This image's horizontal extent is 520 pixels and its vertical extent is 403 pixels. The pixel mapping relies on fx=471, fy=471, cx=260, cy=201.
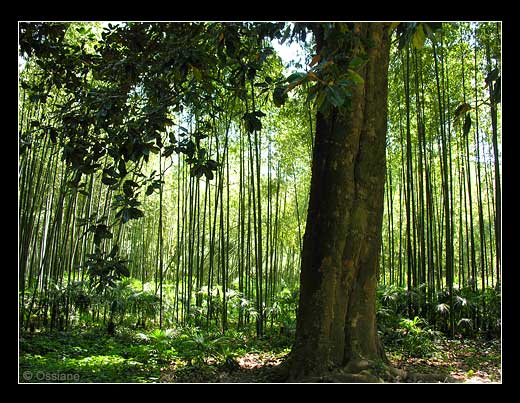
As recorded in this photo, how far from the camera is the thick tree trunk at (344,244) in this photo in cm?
289

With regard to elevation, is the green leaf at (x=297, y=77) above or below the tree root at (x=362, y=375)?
above

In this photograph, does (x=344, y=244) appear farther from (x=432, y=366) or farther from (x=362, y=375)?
Result: (x=432, y=366)

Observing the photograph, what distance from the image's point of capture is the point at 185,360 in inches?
159

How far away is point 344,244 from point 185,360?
1.93 meters

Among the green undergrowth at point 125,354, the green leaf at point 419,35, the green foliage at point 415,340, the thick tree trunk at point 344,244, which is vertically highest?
the green leaf at point 419,35

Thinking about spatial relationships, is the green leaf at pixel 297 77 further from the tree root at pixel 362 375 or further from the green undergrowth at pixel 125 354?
the green undergrowth at pixel 125 354

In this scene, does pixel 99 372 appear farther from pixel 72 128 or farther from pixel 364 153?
pixel 364 153

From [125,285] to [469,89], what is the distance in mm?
5514

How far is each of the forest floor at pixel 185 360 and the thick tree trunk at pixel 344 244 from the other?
0.43 meters

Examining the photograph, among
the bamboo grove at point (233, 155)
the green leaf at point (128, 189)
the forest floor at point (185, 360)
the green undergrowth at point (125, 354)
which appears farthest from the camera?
the green undergrowth at point (125, 354)

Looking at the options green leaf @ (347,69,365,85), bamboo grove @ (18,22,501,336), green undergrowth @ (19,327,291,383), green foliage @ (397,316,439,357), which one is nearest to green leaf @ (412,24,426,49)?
green leaf @ (347,69,365,85)

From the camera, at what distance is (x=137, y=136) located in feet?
8.01

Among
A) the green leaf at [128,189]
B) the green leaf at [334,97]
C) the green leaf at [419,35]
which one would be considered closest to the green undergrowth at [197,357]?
the green leaf at [128,189]

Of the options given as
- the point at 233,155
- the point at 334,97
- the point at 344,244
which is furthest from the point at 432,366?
the point at 233,155
